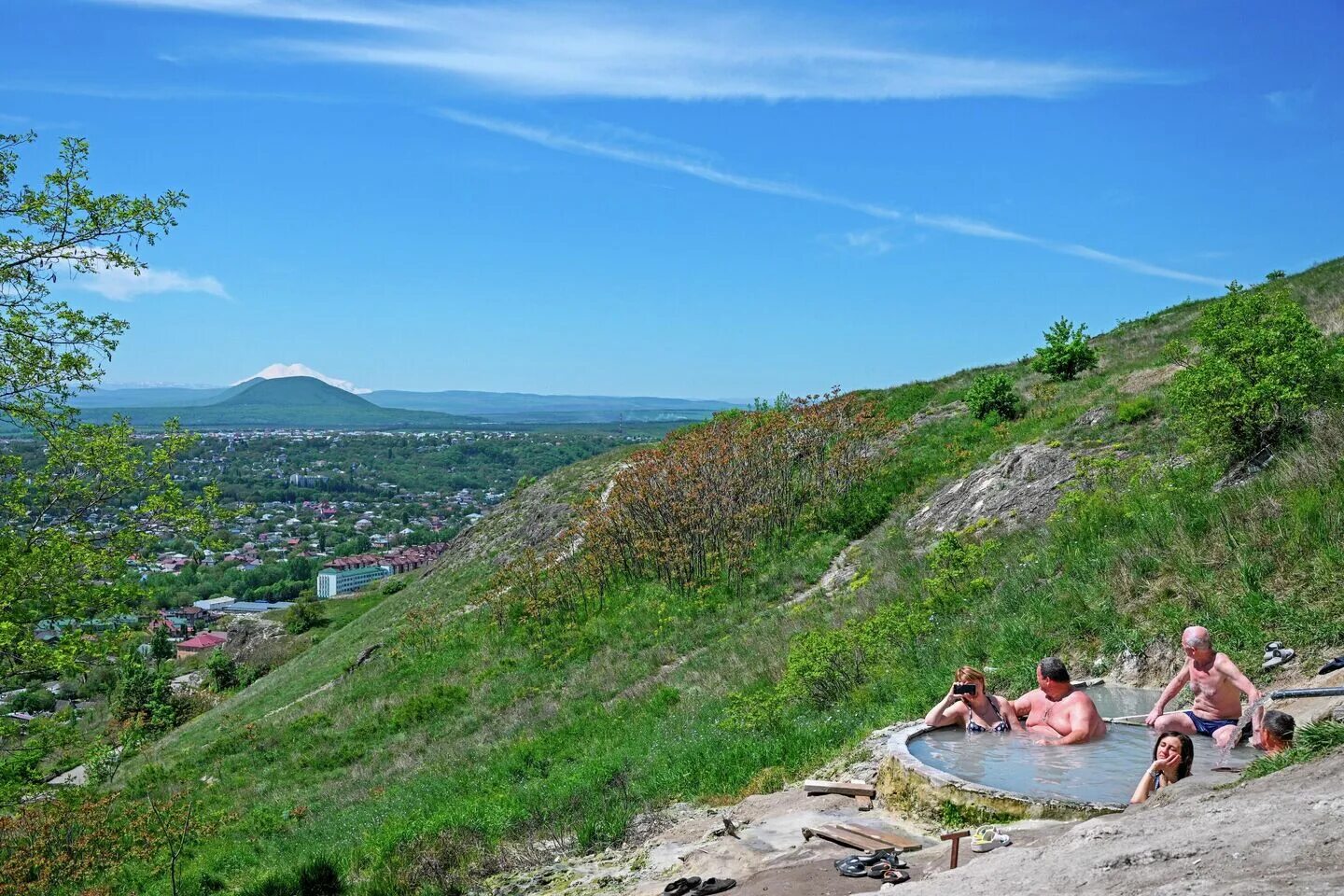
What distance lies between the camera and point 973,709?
8008 mm

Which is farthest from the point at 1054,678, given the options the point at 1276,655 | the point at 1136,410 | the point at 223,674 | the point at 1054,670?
the point at 223,674

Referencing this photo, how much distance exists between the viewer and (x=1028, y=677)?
8961 millimetres

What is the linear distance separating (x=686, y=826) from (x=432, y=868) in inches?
106

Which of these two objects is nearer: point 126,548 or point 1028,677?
point 1028,677

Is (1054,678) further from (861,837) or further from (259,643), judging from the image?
(259,643)

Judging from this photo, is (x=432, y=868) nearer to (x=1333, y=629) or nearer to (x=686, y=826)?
(x=686, y=826)

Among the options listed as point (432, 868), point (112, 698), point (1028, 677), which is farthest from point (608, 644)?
point (112, 698)

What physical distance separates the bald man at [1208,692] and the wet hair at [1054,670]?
76 cm

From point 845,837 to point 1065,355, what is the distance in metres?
19.2

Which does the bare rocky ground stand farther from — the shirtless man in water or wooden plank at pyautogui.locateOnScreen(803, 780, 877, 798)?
the shirtless man in water

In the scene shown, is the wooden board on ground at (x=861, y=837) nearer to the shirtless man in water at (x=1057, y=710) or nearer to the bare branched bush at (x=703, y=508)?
the shirtless man in water at (x=1057, y=710)

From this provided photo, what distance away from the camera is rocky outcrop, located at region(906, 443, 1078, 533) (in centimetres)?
1576

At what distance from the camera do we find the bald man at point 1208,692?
6.88 m

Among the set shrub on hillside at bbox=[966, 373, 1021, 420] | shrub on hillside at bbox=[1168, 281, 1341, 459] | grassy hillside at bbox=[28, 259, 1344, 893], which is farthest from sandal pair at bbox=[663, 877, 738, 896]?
shrub on hillside at bbox=[966, 373, 1021, 420]
